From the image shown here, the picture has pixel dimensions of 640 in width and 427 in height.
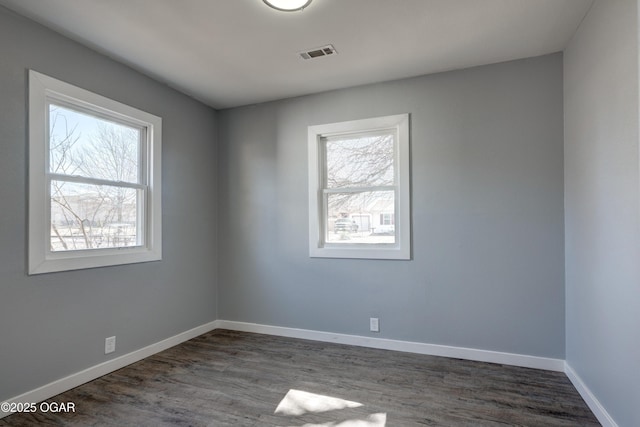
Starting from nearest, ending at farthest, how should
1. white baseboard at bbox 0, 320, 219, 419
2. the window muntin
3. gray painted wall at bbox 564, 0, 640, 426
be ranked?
gray painted wall at bbox 564, 0, 640, 426 → white baseboard at bbox 0, 320, 219, 419 → the window muntin

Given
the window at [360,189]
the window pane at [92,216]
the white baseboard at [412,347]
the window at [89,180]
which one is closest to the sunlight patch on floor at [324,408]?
the white baseboard at [412,347]

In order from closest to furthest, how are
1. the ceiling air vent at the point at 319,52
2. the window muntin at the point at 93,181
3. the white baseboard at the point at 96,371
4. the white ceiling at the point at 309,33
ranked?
the white ceiling at the point at 309,33, the white baseboard at the point at 96,371, the window muntin at the point at 93,181, the ceiling air vent at the point at 319,52

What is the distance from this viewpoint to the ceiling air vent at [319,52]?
2752mm

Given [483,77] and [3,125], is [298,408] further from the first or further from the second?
[483,77]

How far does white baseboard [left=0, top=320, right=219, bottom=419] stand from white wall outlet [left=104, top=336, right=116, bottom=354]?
9 centimetres

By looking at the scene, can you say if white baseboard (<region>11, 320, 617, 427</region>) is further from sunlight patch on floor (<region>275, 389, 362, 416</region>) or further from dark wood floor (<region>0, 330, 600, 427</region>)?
sunlight patch on floor (<region>275, 389, 362, 416</region>)

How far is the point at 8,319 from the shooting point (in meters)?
2.22

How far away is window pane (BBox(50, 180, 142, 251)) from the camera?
2.58 metres

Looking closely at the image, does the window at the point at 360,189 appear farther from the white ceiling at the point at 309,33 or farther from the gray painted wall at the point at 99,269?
Answer: the gray painted wall at the point at 99,269

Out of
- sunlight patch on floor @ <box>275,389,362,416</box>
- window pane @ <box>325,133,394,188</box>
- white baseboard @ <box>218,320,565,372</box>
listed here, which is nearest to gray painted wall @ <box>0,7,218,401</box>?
white baseboard @ <box>218,320,565,372</box>

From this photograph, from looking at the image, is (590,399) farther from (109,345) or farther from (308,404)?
(109,345)

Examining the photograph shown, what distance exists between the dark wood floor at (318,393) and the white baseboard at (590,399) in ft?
0.15

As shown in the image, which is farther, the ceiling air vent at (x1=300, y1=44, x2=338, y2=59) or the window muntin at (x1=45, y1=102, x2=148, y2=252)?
the ceiling air vent at (x1=300, y1=44, x2=338, y2=59)

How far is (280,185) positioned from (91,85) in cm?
196
